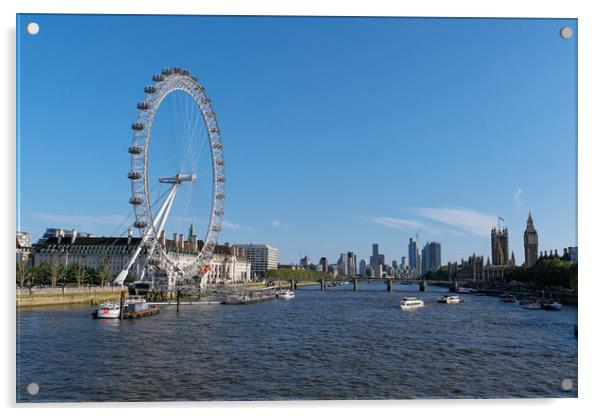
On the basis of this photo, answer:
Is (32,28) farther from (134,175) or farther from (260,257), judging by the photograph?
(260,257)

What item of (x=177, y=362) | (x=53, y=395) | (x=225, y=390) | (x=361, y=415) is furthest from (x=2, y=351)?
(x=177, y=362)

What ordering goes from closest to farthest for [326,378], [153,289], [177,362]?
[326,378]
[177,362]
[153,289]

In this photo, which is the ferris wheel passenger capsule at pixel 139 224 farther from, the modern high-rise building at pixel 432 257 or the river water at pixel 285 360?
the modern high-rise building at pixel 432 257

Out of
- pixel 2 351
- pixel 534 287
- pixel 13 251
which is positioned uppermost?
pixel 13 251

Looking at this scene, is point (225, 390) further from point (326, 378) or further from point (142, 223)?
point (142, 223)

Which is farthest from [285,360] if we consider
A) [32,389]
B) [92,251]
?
[92,251]

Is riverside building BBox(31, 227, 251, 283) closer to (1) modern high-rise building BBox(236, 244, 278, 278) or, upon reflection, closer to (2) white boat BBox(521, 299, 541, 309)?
(2) white boat BBox(521, 299, 541, 309)
